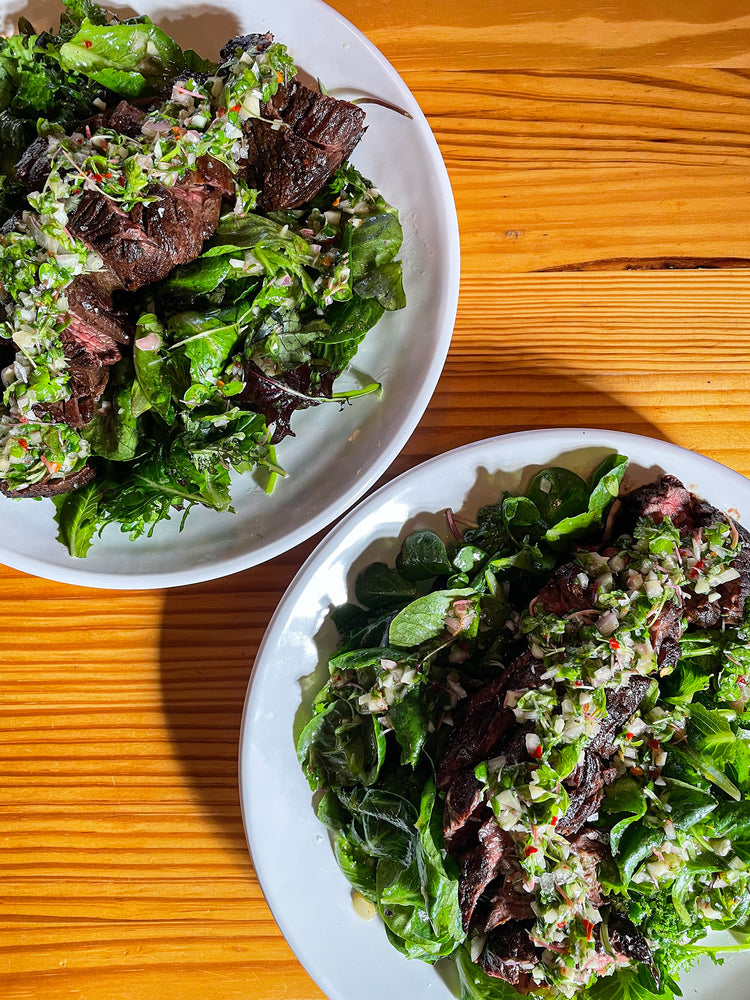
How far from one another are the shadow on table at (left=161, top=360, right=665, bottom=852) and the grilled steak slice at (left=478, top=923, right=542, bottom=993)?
0.72m

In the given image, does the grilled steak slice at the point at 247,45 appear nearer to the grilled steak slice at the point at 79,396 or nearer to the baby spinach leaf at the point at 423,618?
the grilled steak slice at the point at 79,396

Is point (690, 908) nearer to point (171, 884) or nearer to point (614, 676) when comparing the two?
point (614, 676)

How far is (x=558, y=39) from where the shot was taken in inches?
78.5

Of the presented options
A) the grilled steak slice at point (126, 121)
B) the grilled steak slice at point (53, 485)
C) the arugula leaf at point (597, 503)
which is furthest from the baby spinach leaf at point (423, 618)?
the grilled steak slice at point (126, 121)

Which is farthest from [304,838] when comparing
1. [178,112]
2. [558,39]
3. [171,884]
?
[558,39]

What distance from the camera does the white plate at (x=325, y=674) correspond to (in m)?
1.71

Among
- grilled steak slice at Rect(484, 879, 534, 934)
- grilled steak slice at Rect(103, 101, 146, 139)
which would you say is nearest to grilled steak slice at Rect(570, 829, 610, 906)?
grilled steak slice at Rect(484, 879, 534, 934)

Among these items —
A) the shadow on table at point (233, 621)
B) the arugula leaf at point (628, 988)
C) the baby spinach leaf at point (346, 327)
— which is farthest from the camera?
the shadow on table at point (233, 621)

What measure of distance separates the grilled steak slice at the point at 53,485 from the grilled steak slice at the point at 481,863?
48.4 inches

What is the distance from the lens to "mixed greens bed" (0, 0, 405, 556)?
1.51 m

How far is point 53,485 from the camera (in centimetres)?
167

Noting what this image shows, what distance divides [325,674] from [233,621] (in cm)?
33

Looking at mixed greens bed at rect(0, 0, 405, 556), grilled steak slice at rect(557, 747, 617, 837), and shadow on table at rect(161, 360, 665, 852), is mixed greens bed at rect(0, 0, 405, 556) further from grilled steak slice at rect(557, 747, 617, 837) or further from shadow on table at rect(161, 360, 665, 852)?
grilled steak slice at rect(557, 747, 617, 837)

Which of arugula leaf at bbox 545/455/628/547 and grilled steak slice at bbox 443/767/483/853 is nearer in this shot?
grilled steak slice at bbox 443/767/483/853
